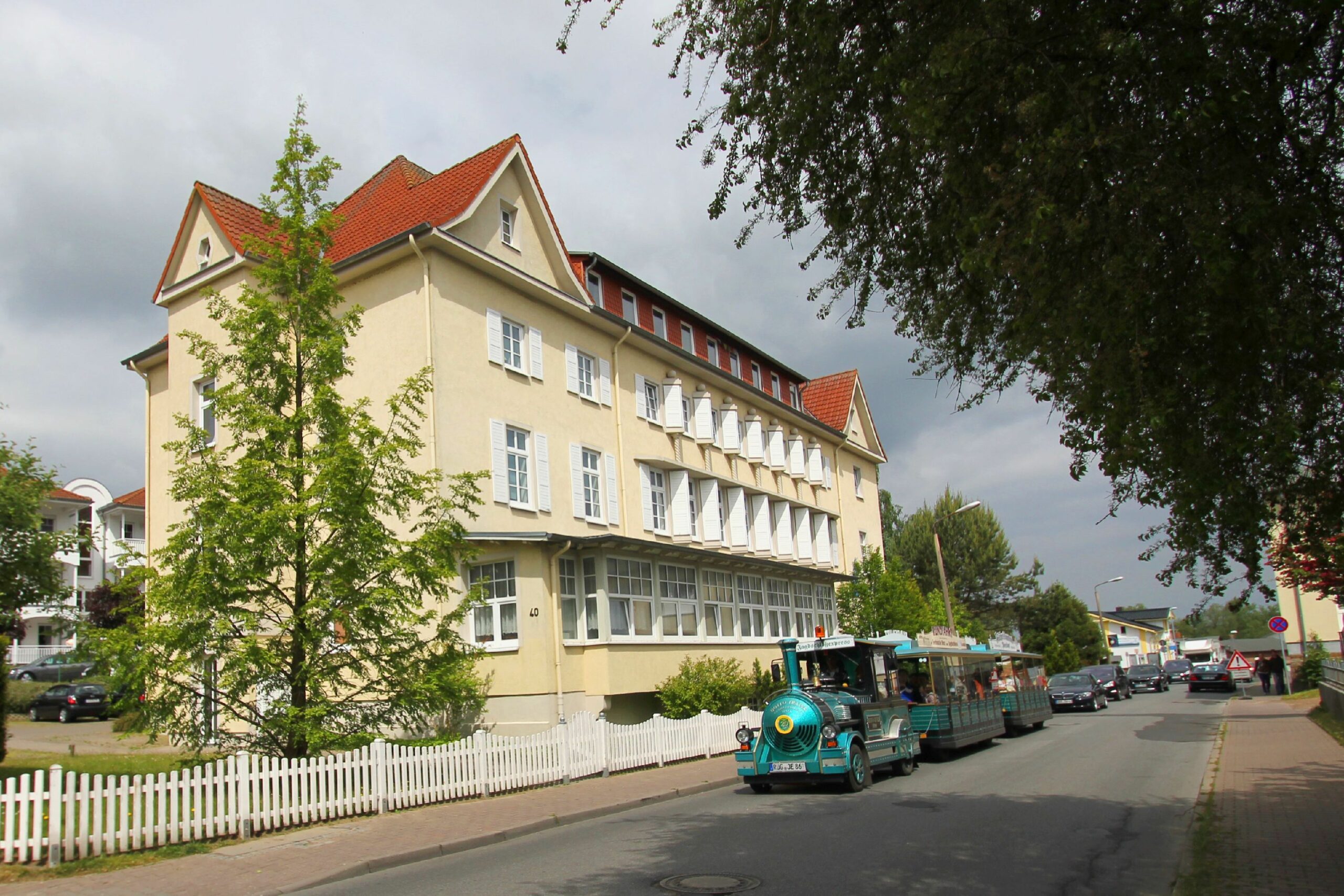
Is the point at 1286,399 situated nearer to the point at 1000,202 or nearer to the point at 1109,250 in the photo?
the point at 1109,250

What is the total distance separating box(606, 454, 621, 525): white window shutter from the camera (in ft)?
83.6

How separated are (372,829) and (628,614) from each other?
450 inches

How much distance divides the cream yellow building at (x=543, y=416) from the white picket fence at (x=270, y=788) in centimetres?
374

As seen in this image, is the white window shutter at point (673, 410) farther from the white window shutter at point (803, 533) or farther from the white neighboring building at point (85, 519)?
the white neighboring building at point (85, 519)

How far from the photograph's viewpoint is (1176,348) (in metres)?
6.16

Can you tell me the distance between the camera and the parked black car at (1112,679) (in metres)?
44.7

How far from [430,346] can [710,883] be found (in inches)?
572

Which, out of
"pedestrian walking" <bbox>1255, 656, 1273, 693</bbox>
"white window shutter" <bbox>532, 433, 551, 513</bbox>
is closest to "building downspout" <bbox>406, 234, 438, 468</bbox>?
"white window shutter" <bbox>532, 433, 551, 513</bbox>

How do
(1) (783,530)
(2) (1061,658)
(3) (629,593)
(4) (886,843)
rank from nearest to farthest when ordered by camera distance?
(4) (886,843) < (3) (629,593) < (1) (783,530) < (2) (1061,658)

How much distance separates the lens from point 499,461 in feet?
72.0

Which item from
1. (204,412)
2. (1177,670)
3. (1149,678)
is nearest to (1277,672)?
(1149,678)

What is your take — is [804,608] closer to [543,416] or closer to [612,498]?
[612,498]

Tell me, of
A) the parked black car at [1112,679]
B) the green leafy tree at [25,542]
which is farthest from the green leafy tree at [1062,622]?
the green leafy tree at [25,542]

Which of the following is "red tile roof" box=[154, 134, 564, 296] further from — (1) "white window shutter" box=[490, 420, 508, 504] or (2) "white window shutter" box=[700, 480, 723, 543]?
(2) "white window shutter" box=[700, 480, 723, 543]
